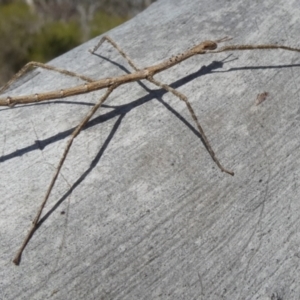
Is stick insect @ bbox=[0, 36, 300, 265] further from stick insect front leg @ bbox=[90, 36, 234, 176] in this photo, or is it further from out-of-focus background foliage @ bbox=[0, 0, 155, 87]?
out-of-focus background foliage @ bbox=[0, 0, 155, 87]

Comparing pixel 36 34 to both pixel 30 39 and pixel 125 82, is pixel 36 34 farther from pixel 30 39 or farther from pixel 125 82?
pixel 125 82

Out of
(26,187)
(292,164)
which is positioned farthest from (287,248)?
(26,187)

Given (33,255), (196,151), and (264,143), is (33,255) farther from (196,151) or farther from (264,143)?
(264,143)

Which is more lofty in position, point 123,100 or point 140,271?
point 123,100

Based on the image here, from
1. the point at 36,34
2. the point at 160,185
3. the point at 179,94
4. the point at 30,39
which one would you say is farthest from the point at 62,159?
the point at 36,34

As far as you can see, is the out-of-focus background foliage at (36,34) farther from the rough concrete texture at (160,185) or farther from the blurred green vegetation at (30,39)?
the rough concrete texture at (160,185)

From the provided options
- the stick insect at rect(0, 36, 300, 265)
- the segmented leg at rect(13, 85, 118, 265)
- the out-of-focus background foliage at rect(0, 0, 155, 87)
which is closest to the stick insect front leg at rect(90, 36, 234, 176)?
the stick insect at rect(0, 36, 300, 265)

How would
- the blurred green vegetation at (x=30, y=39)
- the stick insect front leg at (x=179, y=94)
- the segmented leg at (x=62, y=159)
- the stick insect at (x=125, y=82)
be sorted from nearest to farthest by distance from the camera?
the segmented leg at (x=62, y=159) → the stick insect front leg at (x=179, y=94) → the stick insect at (x=125, y=82) → the blurred green vegetation at (x=30, y=39)

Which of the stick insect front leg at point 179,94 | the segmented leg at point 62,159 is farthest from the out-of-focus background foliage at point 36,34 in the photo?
the segmented leg at point 62,159
